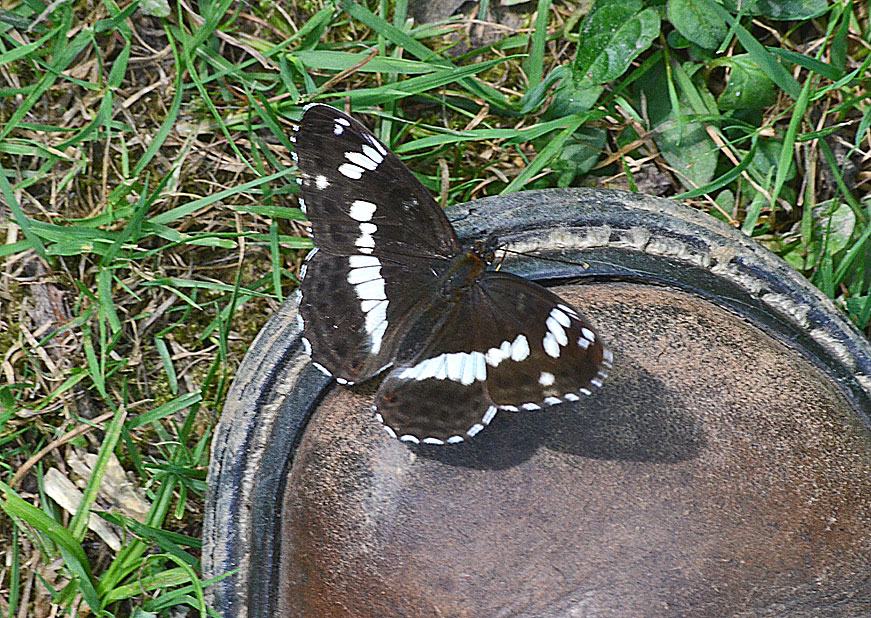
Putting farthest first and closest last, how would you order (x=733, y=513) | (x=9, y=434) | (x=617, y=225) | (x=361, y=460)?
(x=9, y=434), (x=617, y=225), (x=361, y=460), (x=733, y=513)

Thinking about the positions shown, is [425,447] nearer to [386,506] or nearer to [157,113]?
[386,506]

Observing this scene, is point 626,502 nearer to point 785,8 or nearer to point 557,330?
point 557,330

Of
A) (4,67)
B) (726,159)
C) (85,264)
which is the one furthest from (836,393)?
(4,67)

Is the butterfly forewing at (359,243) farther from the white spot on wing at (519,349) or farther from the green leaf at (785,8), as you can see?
the green leaf at (785,8)

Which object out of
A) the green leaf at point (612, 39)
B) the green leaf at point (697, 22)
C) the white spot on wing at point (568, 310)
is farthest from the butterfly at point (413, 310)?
the green leaf at point (697, 22)

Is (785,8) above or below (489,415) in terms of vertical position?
above

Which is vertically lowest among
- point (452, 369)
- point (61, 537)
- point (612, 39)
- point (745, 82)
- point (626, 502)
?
point (61, 537)

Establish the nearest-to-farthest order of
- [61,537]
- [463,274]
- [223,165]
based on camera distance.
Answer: [463,274]
[61,537]
[223,165]

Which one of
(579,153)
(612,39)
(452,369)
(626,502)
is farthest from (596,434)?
(612,39)

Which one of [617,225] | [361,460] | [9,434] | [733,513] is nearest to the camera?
[733,513]
